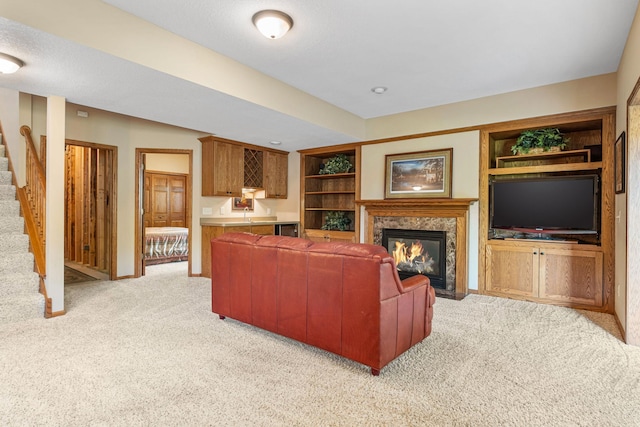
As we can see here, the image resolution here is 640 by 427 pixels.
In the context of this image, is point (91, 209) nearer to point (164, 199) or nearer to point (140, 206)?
point (140, 206)

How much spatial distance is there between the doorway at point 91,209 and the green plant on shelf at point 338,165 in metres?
3.51

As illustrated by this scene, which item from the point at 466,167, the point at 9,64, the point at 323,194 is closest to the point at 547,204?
the point at 466,167

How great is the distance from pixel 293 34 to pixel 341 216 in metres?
3.86

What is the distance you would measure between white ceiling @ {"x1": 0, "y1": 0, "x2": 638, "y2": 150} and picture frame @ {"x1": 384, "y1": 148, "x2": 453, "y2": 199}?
90 centimetres

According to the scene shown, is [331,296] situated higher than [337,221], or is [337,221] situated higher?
[337,221]

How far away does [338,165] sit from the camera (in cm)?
630

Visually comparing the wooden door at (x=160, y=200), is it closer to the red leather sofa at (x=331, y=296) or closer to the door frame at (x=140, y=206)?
the door frame at (x=140, y=206)

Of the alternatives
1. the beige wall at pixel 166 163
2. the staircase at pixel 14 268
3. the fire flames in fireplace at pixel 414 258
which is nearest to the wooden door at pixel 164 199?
the beige wall at pixel 166 163

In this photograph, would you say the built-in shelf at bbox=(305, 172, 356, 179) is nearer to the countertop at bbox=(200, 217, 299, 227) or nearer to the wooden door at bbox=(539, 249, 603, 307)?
the countertop at bbox=(200, 217, 299, 227)

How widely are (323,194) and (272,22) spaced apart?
4265mm

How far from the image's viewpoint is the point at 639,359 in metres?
2.66

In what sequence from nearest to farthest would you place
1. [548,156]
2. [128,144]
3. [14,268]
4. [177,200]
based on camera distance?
[14,268], [548,156], [128,144], [177,200]

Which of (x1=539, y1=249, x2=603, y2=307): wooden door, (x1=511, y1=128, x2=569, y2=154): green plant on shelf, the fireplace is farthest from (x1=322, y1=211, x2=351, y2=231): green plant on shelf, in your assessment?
(x1=539, y1=249, x2=603, y2=307): wooden door

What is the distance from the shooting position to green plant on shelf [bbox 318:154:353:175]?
6.25 m
